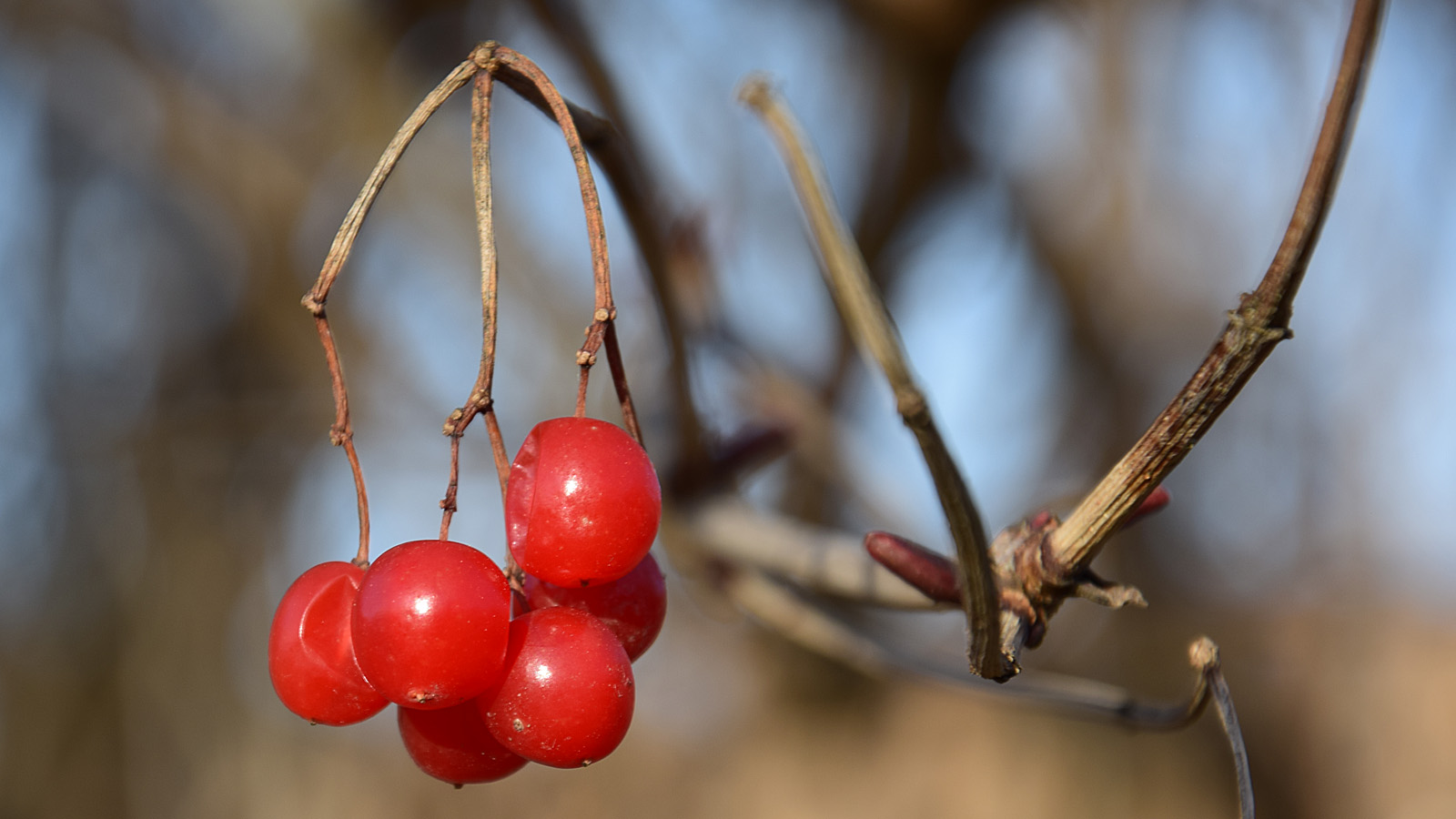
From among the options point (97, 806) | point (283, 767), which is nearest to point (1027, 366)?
point (283, 767)

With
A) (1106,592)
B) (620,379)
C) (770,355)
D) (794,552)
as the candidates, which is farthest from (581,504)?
(770,355)

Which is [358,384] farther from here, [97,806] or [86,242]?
[97,806]

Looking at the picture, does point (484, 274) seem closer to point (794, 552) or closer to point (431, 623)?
point (431, 623)

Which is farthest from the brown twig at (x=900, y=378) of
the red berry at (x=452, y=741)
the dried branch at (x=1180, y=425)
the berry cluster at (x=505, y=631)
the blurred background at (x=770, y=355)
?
the blurred background at (x=770, y=355)

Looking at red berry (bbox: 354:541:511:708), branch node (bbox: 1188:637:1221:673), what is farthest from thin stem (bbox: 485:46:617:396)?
branch node (bbox: 1188:637:1221:673)

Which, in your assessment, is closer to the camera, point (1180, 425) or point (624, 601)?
point (1180, 425)

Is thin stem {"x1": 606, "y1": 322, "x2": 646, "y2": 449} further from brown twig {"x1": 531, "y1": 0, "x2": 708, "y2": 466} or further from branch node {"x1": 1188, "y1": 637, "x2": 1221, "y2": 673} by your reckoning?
branch node {"x1": 1188, "y1": 637, "x2": 1221, "y2": 673}
